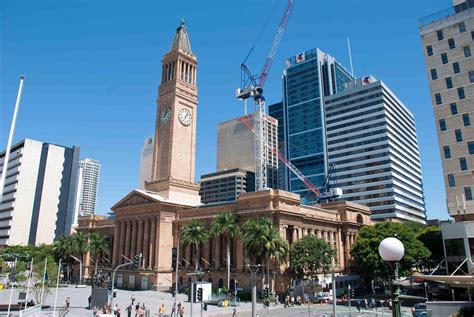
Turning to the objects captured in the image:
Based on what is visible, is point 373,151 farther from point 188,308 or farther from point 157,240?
point 188,308

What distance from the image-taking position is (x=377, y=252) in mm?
65875

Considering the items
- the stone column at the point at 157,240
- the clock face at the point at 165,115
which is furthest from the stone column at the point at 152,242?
the clock face at the point at 165,115

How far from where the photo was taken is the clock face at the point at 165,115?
93.8 m

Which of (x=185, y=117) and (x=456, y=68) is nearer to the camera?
(x=456, y=68)

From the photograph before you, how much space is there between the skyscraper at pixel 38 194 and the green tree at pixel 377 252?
132 m

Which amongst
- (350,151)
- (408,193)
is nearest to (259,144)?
(350,151)

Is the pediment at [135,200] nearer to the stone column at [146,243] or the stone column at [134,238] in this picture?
the stone column at [146,243]

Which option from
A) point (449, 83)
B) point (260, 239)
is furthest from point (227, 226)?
point (449, 83)

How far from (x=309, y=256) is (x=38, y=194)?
135m

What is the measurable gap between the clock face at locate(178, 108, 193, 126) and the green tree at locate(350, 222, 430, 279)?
48932mm

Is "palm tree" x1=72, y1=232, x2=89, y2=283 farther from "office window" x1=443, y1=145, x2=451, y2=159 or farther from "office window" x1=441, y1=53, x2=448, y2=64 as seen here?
"office window" x1=441, y1=53, x2=448, y2=64

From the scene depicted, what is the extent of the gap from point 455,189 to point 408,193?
12381 cm

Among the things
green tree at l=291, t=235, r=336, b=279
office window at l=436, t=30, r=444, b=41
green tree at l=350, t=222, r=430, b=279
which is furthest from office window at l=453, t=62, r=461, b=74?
green tree at l=291, t=235, r=336, b=279

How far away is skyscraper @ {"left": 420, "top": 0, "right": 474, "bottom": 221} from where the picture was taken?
5009 cm
